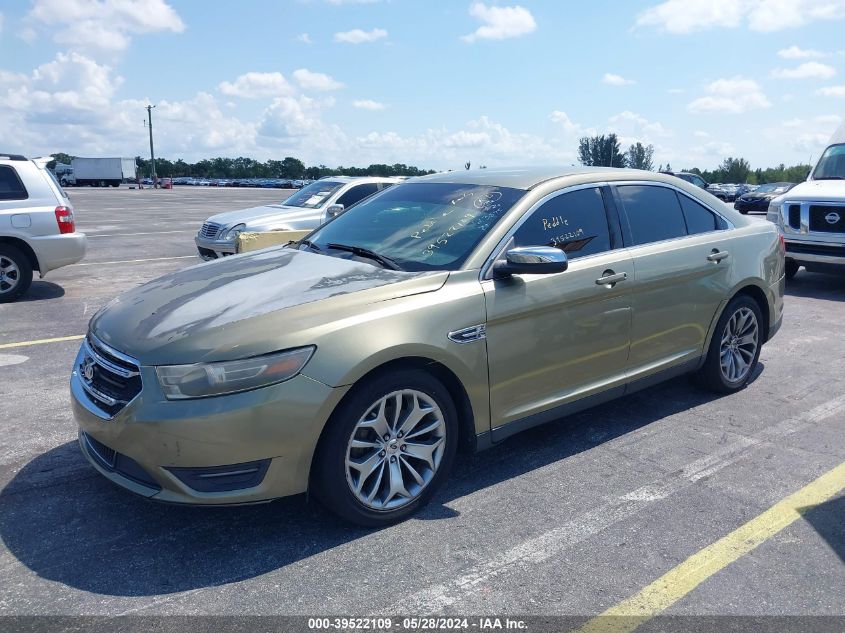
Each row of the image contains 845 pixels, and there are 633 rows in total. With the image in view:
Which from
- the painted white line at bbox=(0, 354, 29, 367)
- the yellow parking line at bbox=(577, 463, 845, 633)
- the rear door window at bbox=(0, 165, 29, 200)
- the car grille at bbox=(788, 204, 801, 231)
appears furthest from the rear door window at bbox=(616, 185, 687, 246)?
the rear door window at bbox=(0, 165, 29, 200)

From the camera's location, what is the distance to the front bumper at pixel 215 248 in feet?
36.2

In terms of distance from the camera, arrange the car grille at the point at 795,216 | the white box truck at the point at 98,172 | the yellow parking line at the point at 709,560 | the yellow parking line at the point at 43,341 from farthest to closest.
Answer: the white box truck at the point at 98,172 < the car grille at the point at 795,216 < the yellow parking line at the point at 43,341 < the yellow parking line at the point at 709,560

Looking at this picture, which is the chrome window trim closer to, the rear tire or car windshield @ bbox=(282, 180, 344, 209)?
the rear tire

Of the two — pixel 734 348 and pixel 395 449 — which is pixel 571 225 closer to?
pixel 395 449

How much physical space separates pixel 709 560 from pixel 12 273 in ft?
28.8

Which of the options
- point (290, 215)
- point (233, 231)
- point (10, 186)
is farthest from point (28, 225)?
point (290, 215)

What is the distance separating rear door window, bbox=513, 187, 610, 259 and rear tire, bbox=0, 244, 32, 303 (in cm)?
744

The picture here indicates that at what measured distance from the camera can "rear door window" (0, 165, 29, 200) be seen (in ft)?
28.9

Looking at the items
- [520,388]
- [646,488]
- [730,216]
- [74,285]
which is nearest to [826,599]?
[646,488]

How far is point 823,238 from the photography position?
980 cm

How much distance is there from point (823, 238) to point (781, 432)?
248 inches

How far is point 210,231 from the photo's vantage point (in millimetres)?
11547

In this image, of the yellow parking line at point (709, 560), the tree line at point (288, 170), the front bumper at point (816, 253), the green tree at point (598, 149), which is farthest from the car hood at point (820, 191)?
the tree line at point (288, 170)

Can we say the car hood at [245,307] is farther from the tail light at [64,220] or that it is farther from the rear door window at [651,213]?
the tail light at [64,220]
